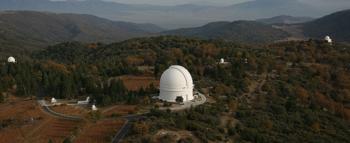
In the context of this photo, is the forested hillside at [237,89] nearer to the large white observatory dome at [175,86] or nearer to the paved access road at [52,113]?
the large white observatory dome at [175,86]

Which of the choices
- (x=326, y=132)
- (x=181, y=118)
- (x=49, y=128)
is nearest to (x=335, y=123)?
(x=326, y=132)

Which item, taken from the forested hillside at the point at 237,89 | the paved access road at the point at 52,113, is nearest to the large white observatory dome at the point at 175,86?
the forested hillside at the point at 237,89

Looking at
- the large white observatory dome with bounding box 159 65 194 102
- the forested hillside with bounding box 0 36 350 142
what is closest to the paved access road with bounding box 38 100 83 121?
the forested hillside with bounding box 0 36 350 142

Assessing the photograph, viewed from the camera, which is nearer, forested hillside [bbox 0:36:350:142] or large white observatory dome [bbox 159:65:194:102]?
forested hillside [bbox 0:36:350:142]

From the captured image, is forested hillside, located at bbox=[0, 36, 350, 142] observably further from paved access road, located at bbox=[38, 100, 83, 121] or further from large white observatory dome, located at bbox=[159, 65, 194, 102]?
paved access road, located at bbox=[38, 100, 83, 121]

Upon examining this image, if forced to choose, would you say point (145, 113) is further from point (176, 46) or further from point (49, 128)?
point (176, 46)
